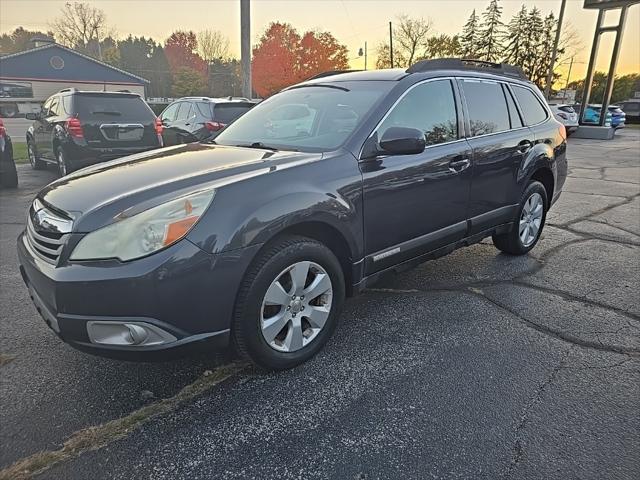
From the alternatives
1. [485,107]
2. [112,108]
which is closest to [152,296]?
[485,107]

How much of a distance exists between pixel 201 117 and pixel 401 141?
7735mm

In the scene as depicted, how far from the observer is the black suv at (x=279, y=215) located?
6.88 ft

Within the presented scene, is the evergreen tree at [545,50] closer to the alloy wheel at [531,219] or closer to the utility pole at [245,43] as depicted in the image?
the utility pole at [245,43]

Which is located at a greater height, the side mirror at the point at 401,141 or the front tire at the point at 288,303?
the side mirror at the point at 401,141

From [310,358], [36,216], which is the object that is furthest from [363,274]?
[36,216]

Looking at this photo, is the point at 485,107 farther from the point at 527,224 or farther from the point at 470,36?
the point at 470,36

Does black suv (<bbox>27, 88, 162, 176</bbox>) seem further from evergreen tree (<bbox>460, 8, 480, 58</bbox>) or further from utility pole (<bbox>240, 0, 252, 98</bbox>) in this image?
evergreen tree (<bbox>460, 8, 480, 58</bbox>)

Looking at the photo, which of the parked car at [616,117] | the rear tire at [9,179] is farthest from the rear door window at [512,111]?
the parked car at [616,117]

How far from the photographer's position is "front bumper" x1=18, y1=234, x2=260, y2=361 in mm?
2039

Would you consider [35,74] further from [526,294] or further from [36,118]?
[526,294]

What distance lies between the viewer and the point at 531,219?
4.68 meters

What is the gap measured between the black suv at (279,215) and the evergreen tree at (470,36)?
189ft

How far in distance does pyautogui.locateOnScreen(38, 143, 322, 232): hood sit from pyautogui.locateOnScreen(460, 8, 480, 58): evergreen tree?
59231 mm

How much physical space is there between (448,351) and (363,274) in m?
0.73
